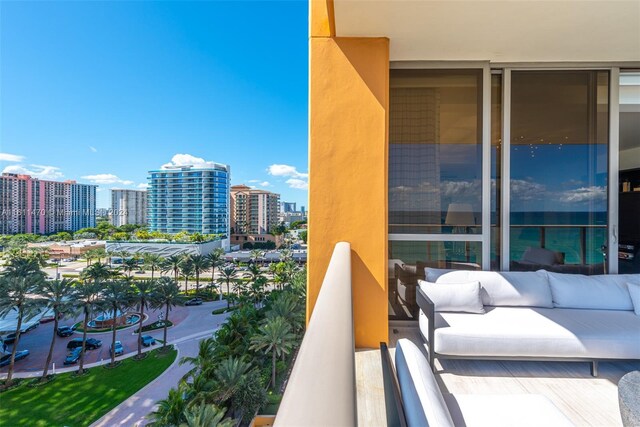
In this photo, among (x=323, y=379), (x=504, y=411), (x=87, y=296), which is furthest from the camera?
(x=87, y=296)

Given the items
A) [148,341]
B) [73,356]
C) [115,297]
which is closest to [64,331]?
[73,356]

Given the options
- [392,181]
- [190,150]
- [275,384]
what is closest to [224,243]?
[190,150]

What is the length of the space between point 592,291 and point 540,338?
1.06 metres

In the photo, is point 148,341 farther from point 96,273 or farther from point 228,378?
point 228,378

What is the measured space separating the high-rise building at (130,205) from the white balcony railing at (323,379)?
5489cm

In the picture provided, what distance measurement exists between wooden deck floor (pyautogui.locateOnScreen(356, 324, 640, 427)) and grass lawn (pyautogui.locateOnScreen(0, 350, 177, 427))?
71.2 ft

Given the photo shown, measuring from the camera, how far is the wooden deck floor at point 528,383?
1.79m

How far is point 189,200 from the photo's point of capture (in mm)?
→ 48000

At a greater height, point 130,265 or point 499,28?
point 499,28

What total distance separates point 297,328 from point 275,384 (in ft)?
8.50

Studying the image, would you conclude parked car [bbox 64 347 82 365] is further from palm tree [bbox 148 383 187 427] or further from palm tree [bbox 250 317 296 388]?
palm tree [bbox 250 317 296 388]

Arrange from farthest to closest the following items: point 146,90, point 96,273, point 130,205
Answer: point 130,205 < point 146,90 < point 96,273

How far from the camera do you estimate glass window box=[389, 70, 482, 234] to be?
3.01 meters

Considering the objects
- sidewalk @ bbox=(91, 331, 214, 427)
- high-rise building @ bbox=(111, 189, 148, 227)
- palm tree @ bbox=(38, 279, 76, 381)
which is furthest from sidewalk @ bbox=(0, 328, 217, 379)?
high-rise building @ bbox=(111, 189, 148, 227)
